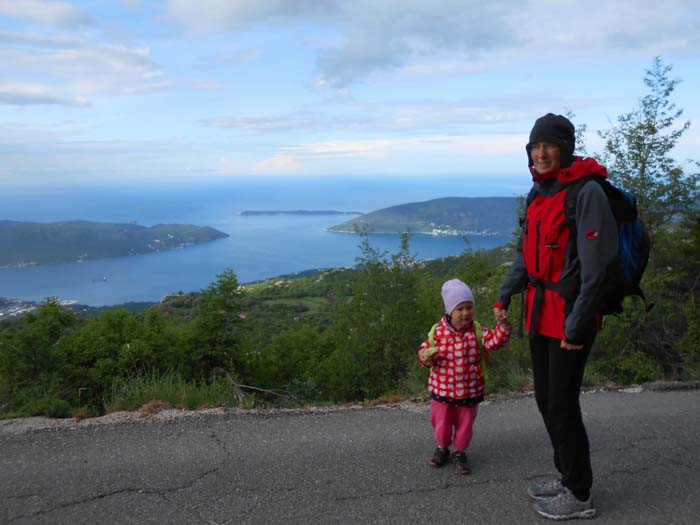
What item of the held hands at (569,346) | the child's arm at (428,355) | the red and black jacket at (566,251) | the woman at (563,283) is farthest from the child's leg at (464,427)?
the held hands at (569,346)

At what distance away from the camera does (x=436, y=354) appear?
130 inches

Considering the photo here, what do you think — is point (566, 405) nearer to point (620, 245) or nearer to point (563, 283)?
point (563, 283)

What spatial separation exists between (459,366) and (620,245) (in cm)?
122

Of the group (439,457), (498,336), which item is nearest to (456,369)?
(498,336)

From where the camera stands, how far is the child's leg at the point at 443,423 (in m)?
3.34

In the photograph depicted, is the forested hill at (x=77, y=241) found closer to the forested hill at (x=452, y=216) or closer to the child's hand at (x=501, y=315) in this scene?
the forested hill at (x=452, y=216)

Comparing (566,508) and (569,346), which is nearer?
(569,346)

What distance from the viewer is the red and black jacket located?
241cm

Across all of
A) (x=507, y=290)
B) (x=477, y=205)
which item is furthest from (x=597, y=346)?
(x=477, y=205)

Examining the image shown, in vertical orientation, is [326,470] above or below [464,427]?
below

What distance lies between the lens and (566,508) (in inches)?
108

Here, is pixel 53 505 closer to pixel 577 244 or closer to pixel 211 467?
pixel 211 467

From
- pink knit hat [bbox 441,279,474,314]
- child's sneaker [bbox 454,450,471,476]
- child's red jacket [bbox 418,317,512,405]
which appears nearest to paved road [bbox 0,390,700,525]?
child's sneaker [bbox 454,450,471,476]

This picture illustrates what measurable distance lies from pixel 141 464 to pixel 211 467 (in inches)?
18.8
